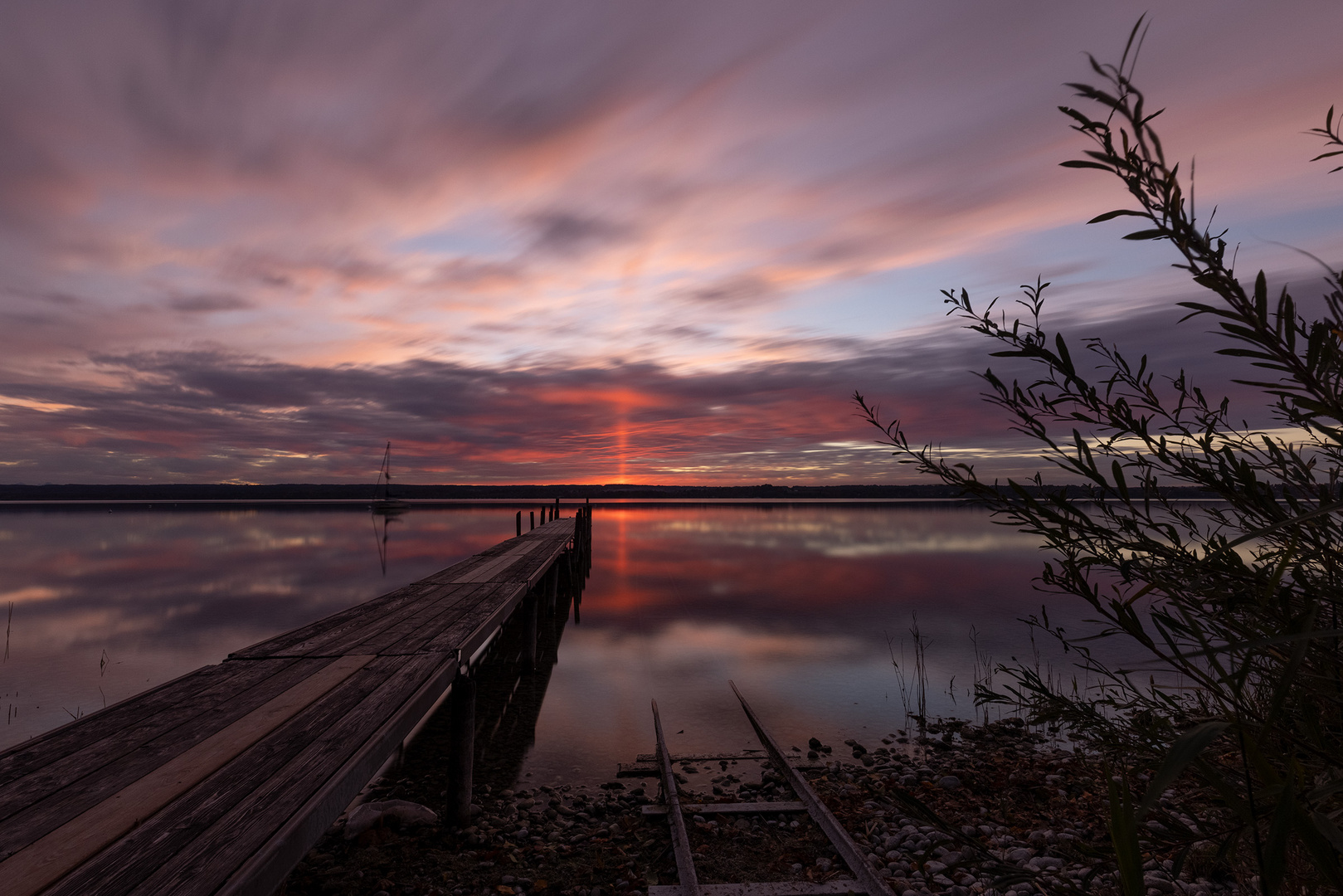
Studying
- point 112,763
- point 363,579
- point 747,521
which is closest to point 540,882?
point 112,763

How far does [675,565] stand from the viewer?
3600 centimetres

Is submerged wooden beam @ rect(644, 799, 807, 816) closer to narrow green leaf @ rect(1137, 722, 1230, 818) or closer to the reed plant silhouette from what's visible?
the reed plant silhouette

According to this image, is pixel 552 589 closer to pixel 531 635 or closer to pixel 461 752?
pixel 531 635

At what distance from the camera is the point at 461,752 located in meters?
7.36

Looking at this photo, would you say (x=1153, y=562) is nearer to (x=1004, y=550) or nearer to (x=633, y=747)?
(x=633, y=747)

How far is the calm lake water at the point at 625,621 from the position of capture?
1146 cm

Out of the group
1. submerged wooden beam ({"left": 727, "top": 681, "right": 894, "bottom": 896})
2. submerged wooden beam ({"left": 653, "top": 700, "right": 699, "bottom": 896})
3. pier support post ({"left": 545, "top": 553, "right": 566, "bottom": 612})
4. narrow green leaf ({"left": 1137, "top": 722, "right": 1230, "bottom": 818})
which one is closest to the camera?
narrow green leaf ({"left": 1137, "top": 722, "right": 1230, "bottom": 818})

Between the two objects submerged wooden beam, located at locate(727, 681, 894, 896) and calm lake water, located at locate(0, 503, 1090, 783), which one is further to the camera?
calm lake water, located at locate(0, 503, 1090, 783)

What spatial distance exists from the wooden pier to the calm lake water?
358 centimetres

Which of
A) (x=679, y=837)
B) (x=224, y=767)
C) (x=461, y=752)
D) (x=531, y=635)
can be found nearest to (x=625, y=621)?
(x=531, y=635)

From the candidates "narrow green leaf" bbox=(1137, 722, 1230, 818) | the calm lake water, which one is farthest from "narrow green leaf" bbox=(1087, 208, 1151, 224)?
the calm lake water

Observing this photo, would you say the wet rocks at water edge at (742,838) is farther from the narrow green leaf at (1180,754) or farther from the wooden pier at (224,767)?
the narrow green leaf at (1180,754)

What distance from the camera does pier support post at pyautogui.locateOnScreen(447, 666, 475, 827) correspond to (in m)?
7.14

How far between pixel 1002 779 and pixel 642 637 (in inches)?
465
